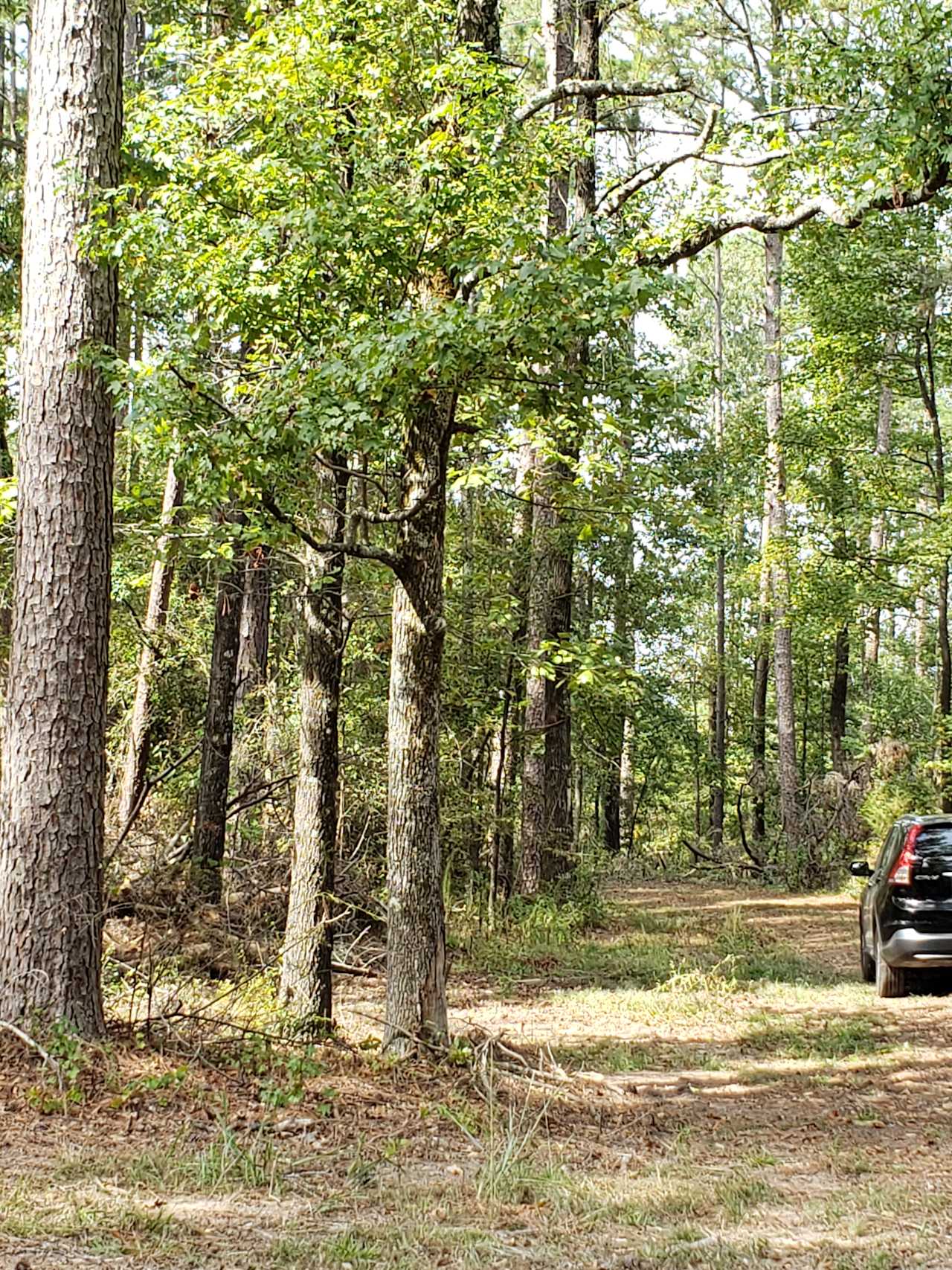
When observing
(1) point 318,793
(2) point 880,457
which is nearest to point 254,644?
(1) point 318,793

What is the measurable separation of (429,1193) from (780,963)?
842cm

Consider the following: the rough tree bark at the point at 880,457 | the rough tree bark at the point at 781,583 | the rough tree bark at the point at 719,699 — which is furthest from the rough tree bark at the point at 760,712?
the rough tree bark at the point at 880,457

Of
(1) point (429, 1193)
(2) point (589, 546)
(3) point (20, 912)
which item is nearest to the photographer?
(1) point (429, 1193)

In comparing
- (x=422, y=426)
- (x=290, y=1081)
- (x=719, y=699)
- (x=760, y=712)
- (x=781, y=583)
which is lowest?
(x=290, y=1081)

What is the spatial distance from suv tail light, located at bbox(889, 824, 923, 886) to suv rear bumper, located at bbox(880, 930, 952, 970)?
43cm

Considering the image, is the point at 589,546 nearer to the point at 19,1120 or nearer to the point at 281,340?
the point at 281,340

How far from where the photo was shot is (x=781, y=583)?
2291 centimetres

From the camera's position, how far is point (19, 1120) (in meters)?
5.92

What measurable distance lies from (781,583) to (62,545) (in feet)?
58.6

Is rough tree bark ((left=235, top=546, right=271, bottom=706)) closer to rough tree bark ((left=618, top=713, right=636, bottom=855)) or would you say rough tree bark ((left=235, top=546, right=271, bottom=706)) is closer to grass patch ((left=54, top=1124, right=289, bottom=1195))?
grass patch ((left=54, top=1124, right=289, bottom=1195))

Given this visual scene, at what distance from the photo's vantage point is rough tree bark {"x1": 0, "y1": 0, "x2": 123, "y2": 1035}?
6879 millimetres

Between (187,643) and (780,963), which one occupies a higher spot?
(187,643)

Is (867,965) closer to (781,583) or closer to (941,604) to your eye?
(941,604)

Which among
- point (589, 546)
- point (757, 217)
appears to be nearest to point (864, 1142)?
point (757, 217)
